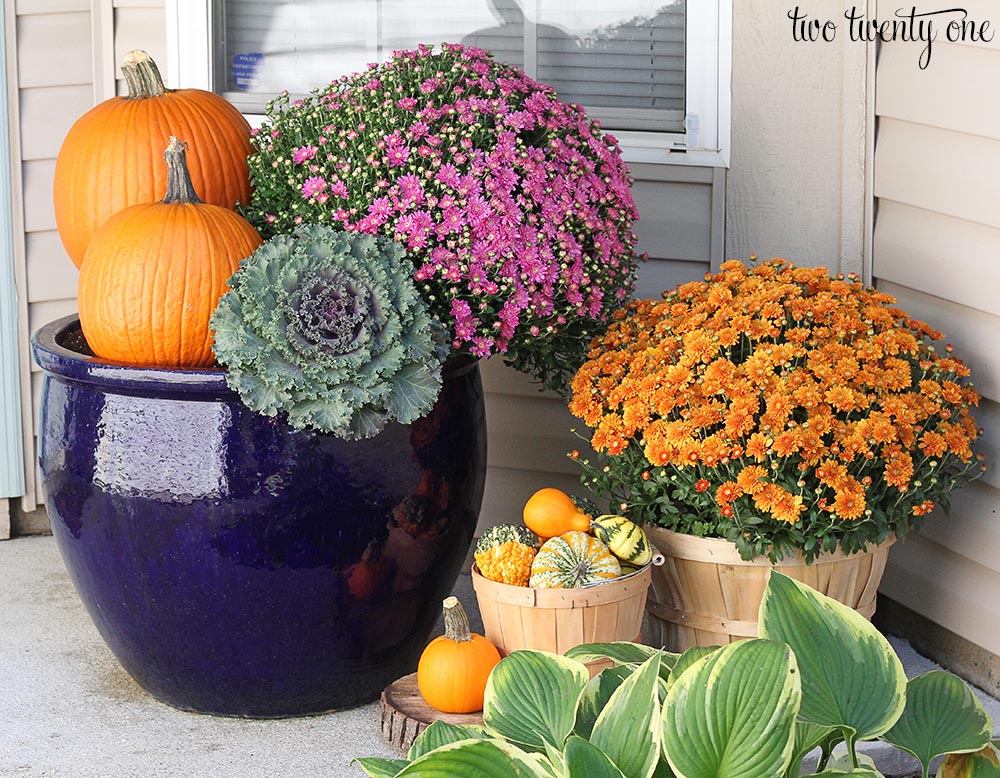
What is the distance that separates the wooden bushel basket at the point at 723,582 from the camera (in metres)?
2.21

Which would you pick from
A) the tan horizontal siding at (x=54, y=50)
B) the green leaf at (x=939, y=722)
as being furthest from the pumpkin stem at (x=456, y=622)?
the tan horizontal siding at (x=54, y=50)

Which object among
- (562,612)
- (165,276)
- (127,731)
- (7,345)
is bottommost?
(127,731)

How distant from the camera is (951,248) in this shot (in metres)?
2.46

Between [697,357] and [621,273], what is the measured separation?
365 mm

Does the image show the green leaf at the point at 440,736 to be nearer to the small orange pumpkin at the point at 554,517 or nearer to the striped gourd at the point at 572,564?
the striped gourd at the point at 572,564

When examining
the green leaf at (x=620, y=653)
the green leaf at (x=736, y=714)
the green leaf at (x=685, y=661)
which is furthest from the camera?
the green leaf at (x=620, y=653)

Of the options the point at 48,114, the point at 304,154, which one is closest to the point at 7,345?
the point at 48,114

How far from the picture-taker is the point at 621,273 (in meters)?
2.51

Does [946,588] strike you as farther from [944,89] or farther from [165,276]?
[165,276]

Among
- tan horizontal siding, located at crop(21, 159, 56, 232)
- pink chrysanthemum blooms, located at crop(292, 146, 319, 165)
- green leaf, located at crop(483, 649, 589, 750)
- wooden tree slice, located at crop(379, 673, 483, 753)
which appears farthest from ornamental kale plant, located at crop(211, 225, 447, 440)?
tan horizontal siding, located at crop(21, 159, 56, 232)

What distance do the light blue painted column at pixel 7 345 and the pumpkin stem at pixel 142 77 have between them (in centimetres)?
89

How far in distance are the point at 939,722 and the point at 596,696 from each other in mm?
427

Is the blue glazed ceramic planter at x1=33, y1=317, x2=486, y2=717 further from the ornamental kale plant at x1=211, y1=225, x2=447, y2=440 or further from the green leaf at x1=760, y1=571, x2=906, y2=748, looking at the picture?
the green leaf at x1=760, y1=571, x2=906, y2=748

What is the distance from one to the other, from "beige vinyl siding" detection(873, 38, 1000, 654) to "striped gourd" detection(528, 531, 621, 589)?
2.72 ft
